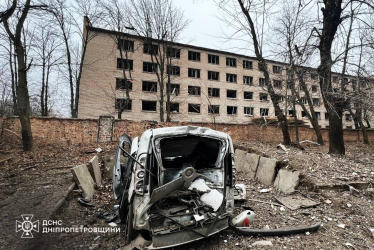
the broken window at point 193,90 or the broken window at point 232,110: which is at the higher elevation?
the broken window at point 193,90

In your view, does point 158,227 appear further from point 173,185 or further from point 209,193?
point 209,193

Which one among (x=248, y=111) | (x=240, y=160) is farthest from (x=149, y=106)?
(x=240, y=160)

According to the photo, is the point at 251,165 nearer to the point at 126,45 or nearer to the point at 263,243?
the point at 263,243

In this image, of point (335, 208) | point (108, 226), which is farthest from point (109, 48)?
point (335, 208)

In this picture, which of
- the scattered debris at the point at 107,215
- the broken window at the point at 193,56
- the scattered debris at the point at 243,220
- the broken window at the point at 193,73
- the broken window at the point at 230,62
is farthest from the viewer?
the broken window at the point at 230,62

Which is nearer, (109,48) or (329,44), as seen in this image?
(329,44)

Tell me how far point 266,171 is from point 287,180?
0.97 meters

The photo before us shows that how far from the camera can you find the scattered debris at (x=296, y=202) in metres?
4.62

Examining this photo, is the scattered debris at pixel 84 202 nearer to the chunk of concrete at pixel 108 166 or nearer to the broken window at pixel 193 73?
the chunk of concrete at pixel 108 166

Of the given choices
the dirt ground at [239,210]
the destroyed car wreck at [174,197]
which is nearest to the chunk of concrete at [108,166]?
the dirt ground at [239,210]

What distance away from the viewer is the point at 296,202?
4848 mm

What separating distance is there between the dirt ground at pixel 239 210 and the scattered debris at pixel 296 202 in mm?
112

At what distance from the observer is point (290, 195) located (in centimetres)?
541

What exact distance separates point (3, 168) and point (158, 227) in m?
7.23
